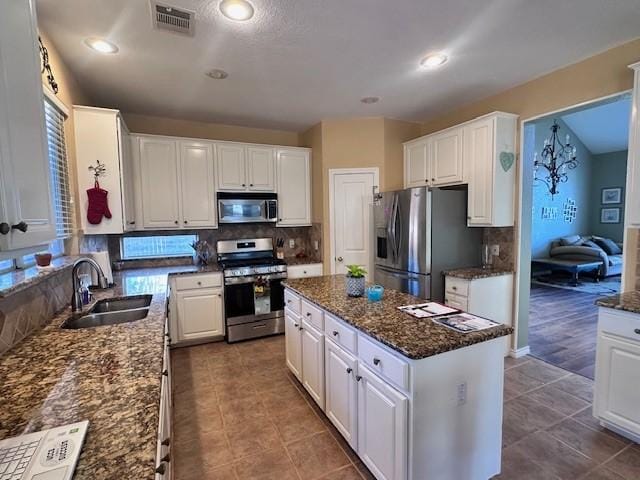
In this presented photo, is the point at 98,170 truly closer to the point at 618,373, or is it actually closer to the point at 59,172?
the point at 59,172

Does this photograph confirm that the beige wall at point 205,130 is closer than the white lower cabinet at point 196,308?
No

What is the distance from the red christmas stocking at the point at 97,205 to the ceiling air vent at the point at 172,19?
139 cm

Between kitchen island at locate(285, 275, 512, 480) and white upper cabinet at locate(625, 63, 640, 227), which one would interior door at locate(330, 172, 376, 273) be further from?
white upper cabinet at locate(625, 63, 640, 227)

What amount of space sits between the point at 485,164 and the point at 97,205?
3525 millimetres

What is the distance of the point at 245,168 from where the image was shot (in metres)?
3.96

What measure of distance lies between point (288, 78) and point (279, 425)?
2866 millimetres

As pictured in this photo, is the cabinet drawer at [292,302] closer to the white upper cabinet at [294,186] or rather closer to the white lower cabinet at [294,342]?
the white lower cabinet at [294,342]

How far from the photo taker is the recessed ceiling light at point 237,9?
179cm

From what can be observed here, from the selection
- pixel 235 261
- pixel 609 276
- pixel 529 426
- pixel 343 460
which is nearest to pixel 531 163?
pixel 529 426

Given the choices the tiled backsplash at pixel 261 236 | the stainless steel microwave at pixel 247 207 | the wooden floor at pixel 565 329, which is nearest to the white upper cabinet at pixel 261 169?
the stainless steel microwave at pixel 247 207

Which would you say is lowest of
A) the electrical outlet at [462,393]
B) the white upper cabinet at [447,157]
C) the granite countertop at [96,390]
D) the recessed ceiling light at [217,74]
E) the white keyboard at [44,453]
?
the electrical outlet at [462,393]

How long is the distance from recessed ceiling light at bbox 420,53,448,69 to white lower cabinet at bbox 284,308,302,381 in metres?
2.34

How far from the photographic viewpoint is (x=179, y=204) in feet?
12.1

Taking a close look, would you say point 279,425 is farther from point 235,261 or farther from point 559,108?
point 559,108
